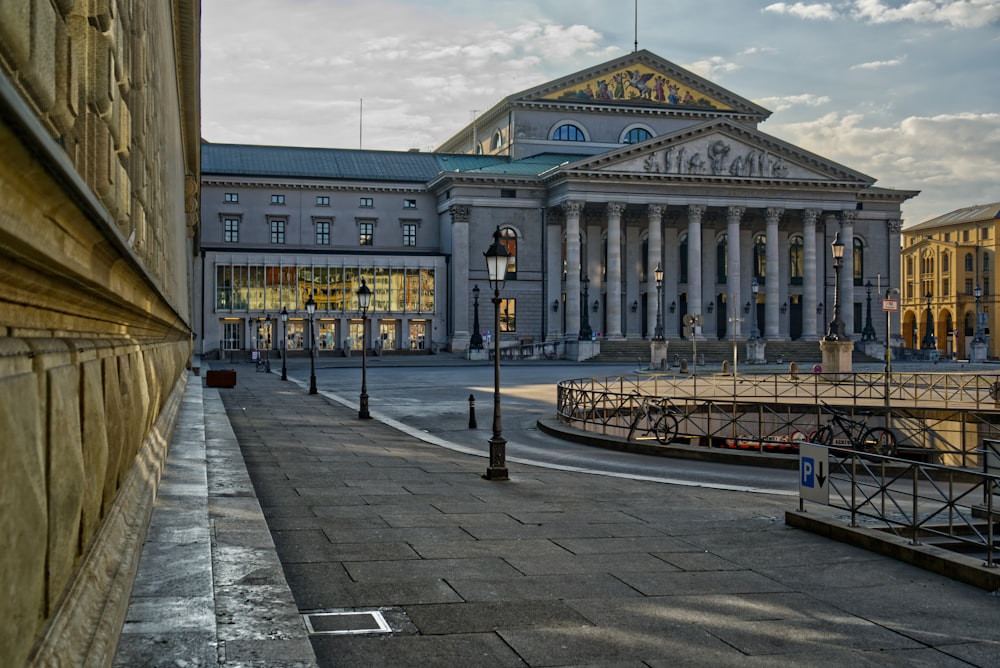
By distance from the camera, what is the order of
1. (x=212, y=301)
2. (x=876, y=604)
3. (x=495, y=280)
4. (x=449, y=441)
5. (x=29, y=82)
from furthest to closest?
(x=212, y=301)
(x=449, y=441)
(x=495, y=280)
(x=876, y=604)
(x=29, y=82)

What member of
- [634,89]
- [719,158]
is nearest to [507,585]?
[719,158]

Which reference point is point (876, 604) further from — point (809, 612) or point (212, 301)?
point (212, 301)

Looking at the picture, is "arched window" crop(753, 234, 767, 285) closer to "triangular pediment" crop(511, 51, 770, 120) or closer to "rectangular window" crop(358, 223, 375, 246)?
"triangular pediment" crop(511, 51, 770, 120)

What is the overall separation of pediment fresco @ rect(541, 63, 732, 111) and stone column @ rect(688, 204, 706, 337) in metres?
14.2

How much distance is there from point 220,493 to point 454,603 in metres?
3.86

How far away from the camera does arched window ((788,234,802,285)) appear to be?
99.8 m

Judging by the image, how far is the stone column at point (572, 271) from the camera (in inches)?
3482

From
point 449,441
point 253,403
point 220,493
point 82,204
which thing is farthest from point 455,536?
point 253,403

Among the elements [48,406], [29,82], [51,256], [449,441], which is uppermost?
[29,82]

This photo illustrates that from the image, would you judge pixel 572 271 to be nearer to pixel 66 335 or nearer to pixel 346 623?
pixel 346 623

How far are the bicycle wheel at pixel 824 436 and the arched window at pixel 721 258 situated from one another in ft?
230

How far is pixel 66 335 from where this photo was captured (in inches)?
143

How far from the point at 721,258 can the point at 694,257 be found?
7.23 metres

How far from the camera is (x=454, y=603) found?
346 inches
